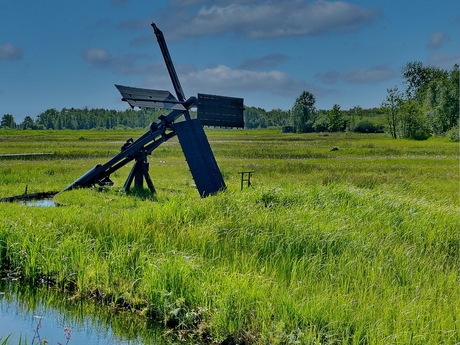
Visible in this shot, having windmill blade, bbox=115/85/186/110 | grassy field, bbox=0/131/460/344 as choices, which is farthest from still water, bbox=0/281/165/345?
windmill blade, bbox=115/85/186/110

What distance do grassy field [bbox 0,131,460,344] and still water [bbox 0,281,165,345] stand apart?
0.40m

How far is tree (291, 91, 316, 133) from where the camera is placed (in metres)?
136

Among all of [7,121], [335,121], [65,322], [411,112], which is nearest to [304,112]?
[335,121]

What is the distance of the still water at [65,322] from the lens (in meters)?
8.00

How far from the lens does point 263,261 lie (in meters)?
10.8

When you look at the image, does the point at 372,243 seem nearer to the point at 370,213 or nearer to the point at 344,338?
the point at 370,213

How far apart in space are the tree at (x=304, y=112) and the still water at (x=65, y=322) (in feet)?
415

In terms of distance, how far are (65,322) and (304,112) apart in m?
137

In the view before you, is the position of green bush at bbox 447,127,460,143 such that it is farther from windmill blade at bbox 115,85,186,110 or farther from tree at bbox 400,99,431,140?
windmill blade at bbox 115,85,186,110

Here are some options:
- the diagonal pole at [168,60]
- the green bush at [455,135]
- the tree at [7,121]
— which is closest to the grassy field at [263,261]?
the diagonal pole at [168,60]

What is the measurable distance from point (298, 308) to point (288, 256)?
279 cm

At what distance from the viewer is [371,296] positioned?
865 cm

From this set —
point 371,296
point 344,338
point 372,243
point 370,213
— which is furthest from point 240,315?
point 370,213

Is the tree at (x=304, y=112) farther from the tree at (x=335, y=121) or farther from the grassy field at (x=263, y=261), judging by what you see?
the grassy field at (x=263, y=261)
